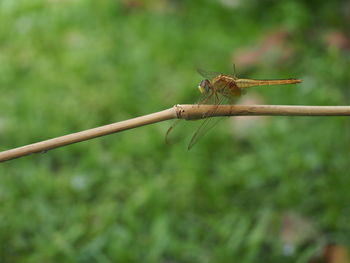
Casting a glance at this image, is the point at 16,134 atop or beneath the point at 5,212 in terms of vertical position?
atop

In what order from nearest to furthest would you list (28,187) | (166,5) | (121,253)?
(121,253)
(28,187)
(166,5)

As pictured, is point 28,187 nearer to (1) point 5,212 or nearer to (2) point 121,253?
(1) point 5,212

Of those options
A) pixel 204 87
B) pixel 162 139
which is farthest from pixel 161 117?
pixel 162 139

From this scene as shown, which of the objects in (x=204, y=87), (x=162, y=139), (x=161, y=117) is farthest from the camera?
(x=162, y=139)

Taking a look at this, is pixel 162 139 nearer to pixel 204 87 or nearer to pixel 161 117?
pixel 204 87

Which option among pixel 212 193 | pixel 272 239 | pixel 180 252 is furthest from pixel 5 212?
pixel 272 239

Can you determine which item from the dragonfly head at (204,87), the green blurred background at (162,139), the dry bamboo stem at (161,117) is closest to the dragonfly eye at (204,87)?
the dragonfly head at (204,87)

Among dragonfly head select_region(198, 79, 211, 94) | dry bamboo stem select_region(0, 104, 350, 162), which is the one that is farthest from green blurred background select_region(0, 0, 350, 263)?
dry bamboo stem select_region(0, 104, 350, 162)
